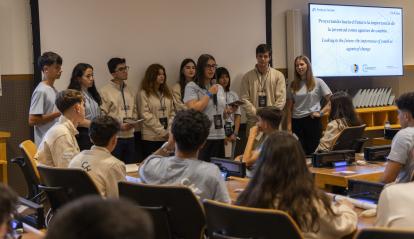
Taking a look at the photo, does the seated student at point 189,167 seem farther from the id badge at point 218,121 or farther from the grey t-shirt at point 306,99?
the grey t-shirt at point 306,99

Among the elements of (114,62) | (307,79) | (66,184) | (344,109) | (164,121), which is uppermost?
(114,62)

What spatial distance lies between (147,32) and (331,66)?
8.77ft

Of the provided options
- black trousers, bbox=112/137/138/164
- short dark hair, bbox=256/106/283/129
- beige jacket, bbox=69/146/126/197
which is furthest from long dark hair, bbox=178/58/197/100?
beige jacket, bbox=69/146/126/197

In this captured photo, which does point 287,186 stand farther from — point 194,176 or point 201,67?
point 201,67

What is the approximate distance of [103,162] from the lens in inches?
127

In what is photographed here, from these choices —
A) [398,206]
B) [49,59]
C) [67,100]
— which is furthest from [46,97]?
[398,206]

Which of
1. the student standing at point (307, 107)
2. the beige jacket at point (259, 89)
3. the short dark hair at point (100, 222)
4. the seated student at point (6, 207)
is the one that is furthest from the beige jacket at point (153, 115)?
the short dark hair at point (100, 222)

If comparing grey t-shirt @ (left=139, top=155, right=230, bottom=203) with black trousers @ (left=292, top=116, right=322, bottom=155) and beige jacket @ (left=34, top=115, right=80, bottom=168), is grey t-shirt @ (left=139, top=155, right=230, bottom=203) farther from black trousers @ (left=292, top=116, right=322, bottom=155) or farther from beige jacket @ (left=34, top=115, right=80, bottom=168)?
black trousers @ (left=292, top=116, right=322, bottom=155)

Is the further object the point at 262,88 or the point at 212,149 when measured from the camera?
the point at 262,88

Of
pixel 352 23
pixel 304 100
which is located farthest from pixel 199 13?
pixel 352 23

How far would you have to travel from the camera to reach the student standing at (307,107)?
6777mm

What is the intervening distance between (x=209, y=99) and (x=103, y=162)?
2885 mm

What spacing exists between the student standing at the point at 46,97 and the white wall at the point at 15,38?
57 cm

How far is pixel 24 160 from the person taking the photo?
406 cm
